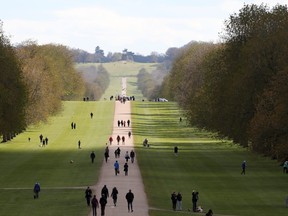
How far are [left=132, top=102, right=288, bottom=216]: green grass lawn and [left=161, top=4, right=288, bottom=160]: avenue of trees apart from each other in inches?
109

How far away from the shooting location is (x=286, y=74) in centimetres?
7694

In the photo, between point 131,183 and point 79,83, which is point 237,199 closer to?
point 131,183

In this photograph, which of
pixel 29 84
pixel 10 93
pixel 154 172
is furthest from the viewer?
pixel 29 84

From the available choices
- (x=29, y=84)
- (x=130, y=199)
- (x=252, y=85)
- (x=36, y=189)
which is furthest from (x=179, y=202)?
(x=29, y=84)

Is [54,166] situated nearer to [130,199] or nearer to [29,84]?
[130,199]

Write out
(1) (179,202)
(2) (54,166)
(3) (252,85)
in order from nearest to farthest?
1. (1) (179,202)
2. (2) (54,166)
3. (3) (252,85)

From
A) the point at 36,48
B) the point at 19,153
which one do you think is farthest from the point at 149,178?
the point at 36,48

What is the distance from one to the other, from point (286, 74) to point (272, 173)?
28.2 feet

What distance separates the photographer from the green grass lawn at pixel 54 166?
186 feet

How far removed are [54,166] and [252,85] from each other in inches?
823

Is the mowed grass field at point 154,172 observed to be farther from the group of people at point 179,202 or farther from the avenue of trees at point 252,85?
the avenue of trees at point 252,85

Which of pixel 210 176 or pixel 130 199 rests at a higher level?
pixel 130 199

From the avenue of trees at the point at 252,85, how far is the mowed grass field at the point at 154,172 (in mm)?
3085

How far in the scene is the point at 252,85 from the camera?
88062 mm
